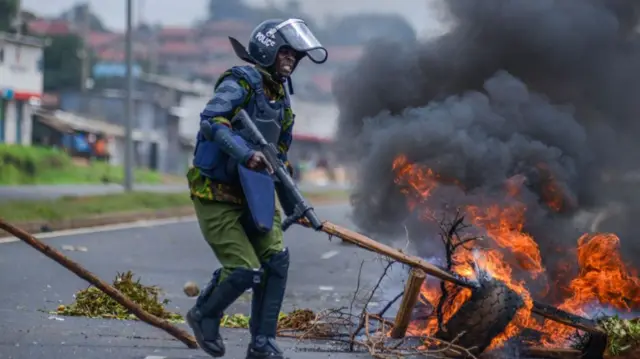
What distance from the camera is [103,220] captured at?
19.7m

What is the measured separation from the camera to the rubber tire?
669 cm

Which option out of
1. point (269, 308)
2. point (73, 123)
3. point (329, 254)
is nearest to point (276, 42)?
point (269, 308)

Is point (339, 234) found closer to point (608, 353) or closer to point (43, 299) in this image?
point (608, 353)

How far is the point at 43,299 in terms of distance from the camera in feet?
30.0

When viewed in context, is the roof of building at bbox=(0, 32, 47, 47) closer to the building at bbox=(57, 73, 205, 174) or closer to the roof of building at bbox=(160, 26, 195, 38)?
the building at bbox=(57, 73, 205, 174)

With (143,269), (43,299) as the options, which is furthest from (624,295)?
(143,269)

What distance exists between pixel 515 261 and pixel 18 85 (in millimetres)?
49302

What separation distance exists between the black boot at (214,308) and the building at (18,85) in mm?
47368

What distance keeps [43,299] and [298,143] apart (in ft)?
232

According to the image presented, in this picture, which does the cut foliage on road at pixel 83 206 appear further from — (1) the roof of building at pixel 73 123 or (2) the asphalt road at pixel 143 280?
(1) the roof of building at pixel 73 123

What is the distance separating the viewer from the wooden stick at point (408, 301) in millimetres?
6484

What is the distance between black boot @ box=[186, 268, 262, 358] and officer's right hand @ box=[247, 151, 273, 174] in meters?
0.52

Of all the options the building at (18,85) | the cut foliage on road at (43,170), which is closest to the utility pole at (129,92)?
the cut foliage on road at (43,170)

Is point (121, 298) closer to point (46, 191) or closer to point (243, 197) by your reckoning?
point (243, 197)
